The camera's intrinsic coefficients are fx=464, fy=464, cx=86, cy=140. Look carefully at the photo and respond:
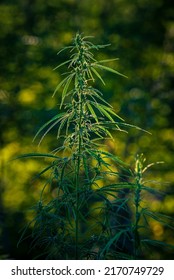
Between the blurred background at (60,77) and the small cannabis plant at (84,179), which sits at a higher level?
the blurred background at (60,77)

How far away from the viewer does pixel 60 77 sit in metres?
7.81

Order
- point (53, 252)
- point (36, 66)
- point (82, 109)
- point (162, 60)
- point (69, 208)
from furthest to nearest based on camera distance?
point (162, 60)
point (36, 66)
point (53, 252)
point (69, 208)
point (82, 109)

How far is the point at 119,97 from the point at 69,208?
20.6 feet

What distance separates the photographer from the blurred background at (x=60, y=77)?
776 centimetres

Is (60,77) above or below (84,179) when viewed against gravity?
above

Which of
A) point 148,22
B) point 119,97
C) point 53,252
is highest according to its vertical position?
point 148,22

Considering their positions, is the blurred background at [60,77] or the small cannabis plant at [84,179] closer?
the small cannabis plant at [84,179]

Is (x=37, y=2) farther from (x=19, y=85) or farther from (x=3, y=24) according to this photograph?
(x=19, y=85)

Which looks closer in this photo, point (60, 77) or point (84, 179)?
point (84, 179)

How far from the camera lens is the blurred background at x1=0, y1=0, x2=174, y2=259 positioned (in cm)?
776

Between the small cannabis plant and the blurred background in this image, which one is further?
the blurred background

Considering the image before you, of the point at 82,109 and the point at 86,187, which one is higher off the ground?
the point at 82,109

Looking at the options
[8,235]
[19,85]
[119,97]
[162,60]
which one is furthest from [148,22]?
[8,235]

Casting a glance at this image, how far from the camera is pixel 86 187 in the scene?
1.79m
